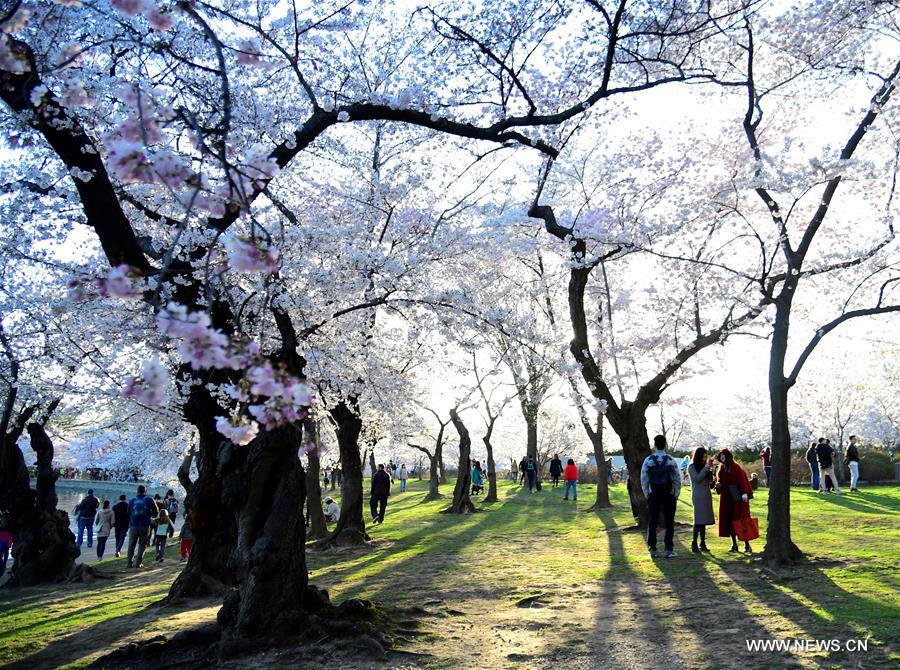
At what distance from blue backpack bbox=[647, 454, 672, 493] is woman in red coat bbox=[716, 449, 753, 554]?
913mm

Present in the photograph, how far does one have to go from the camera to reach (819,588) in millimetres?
7461

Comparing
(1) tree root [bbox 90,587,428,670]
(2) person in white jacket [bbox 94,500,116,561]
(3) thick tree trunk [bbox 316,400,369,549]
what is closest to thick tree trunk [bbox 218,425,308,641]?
(1) tree root [bbox 90,587,428,670]

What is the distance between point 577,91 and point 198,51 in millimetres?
5323

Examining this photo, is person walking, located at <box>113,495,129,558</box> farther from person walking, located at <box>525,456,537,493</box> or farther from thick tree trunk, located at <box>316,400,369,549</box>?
person walking, located at <box>525,456,537,493</box>

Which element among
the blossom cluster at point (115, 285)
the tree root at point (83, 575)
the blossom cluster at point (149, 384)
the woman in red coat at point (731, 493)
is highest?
the blossom cluster at point (115, 285)

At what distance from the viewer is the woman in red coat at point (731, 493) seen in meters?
10.4

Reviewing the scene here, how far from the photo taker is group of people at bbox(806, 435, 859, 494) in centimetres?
1962

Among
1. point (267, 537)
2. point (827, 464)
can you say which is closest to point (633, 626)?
point (267, 537)

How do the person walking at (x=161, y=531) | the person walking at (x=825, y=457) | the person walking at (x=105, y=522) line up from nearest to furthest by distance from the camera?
the person walking at (x=161, y=531), the person walking at (x=105, y=522), the person walking at (x=825, y=457)

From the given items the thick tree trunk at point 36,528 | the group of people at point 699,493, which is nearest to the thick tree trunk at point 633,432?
the group of people at point 699,493

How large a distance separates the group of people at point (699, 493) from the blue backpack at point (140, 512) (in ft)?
39.4

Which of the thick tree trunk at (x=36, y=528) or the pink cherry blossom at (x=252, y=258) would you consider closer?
the pink cherry blossom at (x=252, y=258)

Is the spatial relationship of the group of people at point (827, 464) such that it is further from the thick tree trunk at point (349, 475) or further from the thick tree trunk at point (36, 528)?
the thick tree trunk at point (36, 528)

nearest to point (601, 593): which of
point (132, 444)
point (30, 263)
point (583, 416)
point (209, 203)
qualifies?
point (209, 203)
